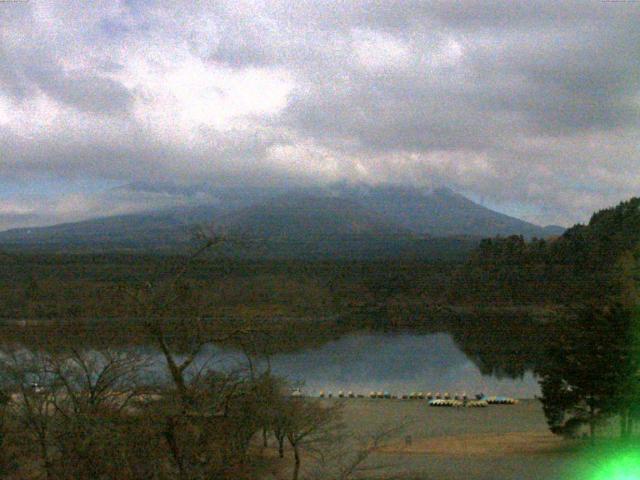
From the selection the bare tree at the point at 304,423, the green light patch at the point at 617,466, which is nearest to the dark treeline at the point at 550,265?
the green light patch at the point at 617,466

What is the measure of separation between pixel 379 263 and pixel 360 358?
10.7m

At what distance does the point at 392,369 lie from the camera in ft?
65.2

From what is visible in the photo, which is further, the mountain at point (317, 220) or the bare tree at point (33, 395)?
the mountain at point (317, 220)

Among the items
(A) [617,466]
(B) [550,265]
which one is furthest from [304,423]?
(B) [550,265]

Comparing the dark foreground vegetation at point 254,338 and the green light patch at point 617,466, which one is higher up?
the dark foreground vegetation at point 254,338

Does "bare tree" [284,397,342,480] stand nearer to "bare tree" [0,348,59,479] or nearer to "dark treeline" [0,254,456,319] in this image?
"dark treeline" [0,254,456,319]

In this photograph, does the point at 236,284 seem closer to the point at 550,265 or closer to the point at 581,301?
the point at 581,301

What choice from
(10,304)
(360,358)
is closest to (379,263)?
(360,358)

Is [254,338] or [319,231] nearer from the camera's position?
[254,338]

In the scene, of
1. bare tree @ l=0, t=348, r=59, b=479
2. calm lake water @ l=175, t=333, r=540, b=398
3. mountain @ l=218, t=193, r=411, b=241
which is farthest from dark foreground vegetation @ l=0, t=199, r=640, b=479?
mountain @ l=218, t=193, r=411, b=241

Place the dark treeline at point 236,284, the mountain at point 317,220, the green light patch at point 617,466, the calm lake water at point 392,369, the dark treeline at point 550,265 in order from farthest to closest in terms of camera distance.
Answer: the mountain at point 317,220 → the dark treeline at point 550,265 → the calm lake water at point 392,369 → the dark treeline at point 236,284 → the green light patch at point 617,466

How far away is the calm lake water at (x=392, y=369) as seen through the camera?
669 inches

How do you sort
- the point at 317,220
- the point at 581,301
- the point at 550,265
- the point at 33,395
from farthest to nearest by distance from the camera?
1. the point at 317,220
2. the point at 550,265
3. the point at 581,301
4. the point at 33,395

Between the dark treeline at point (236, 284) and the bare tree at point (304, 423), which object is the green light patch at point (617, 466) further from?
the dark treeline at point (236, 284)
